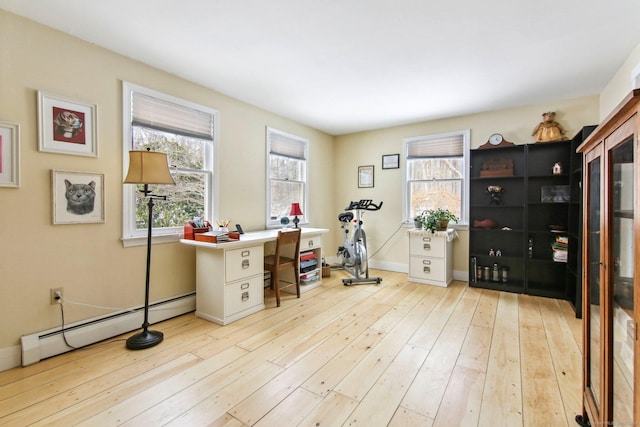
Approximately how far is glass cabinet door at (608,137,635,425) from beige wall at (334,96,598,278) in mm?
3389

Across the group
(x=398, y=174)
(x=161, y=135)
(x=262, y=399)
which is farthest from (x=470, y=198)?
(x=161, y=135)

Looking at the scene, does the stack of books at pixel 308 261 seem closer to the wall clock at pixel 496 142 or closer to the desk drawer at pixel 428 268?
the desk drawer at pixel 428 268

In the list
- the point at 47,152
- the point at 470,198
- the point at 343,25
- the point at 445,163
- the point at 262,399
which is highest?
the point at 343,25

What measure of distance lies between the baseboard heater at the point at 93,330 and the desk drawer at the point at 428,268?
9.93 feet

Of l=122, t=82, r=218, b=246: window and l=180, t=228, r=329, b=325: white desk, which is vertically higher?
l=122, t=82, r=218, b=246: window

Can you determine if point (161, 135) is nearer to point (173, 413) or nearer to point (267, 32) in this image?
point (267, 32)

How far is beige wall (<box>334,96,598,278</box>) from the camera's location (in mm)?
3730

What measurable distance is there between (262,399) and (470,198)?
3.68 metres

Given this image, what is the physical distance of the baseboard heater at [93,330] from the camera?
2142 millimetres

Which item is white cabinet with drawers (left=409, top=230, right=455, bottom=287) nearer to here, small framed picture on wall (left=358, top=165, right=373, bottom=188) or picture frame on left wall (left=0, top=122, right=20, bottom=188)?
small framed picture on wall (left=358, top=165, right=373, bottom=188)

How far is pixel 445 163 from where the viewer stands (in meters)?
4.55

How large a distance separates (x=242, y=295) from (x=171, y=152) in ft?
5.45

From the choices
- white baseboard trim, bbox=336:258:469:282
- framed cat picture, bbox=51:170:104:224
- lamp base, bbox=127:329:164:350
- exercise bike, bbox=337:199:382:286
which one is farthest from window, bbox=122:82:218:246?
white baseboard trim, bbox=336:258:469:282

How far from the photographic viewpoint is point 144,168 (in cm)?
232
